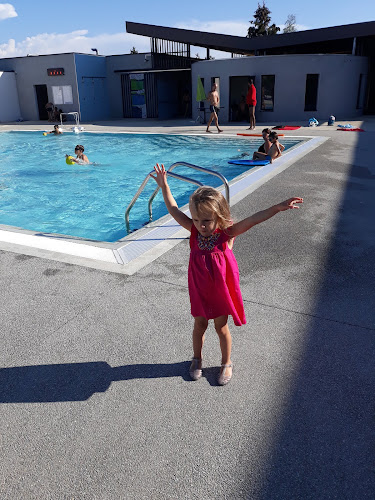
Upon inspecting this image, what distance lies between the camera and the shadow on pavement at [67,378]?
Result: 2.83m

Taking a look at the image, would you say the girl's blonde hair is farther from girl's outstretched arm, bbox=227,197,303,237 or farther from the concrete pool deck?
the concrete pool deck

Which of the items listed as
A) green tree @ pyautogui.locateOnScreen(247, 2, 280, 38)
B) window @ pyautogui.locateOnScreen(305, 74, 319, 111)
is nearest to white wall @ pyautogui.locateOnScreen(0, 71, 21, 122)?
window @ pyautogui.locateOnScreen(305, 74, 319, 111)

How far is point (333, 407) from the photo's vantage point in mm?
2639

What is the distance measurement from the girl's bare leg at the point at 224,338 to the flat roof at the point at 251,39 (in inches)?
944

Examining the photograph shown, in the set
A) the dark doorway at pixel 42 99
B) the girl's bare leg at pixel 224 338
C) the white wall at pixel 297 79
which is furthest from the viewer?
the dark doorway at pixel 42 99

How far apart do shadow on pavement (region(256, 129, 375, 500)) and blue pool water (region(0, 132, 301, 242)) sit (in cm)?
566

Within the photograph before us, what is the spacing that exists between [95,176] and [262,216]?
11450 millimetres

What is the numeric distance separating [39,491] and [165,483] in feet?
2.14

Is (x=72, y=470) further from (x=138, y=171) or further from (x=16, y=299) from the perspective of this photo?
(x=138, y=171)

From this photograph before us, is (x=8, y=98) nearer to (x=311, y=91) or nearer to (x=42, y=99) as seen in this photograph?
(x=42, y=99)

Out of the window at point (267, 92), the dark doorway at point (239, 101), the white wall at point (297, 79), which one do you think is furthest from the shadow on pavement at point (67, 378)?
the dark doorway at point (239, 101)

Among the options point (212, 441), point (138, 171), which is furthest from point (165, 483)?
point (138, 171)

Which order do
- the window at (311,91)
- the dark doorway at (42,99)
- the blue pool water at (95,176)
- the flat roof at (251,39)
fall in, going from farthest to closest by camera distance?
1. the dark doorway at (42,99)
2. the window at (311,91)
3. the flat roof at (251,39)
4. the blue pool water at (95,176)

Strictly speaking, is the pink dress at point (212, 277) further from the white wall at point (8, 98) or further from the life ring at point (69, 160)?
the white wall at point (8, 98)
